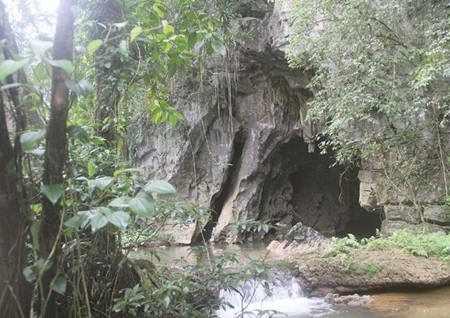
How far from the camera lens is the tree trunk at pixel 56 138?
1.28 m

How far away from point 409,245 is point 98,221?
19.2 ft

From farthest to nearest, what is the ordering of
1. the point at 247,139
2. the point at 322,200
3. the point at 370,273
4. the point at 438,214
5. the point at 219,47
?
the point at 322,200
the point at 247,139
the point at 438,214
the point at 370,273
the point at 219,47

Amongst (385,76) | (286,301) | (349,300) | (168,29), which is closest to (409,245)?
(349,300)

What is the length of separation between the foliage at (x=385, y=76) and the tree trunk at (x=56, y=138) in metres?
5.38

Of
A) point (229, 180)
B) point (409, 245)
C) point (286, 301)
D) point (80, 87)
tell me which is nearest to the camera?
point (80, 87)

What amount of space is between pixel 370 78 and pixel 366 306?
377cm

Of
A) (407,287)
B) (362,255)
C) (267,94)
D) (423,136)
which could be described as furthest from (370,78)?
(267,94)

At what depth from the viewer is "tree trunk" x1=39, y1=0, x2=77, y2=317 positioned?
4.19 feet

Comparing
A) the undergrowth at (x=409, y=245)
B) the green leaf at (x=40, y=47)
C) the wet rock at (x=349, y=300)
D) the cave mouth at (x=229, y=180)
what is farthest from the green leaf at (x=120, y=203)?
the cave mouth at (x=229, y=180)

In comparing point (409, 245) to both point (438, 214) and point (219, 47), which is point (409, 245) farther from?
point (219, 47)

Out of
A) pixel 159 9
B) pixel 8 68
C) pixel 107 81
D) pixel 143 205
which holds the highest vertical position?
pixel 159 9

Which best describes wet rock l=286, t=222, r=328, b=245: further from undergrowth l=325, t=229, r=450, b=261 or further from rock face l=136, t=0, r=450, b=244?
undergrowth l=325, t=229, r=450, b=261

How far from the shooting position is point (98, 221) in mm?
1142

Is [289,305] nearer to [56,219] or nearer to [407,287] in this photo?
[407,287]
